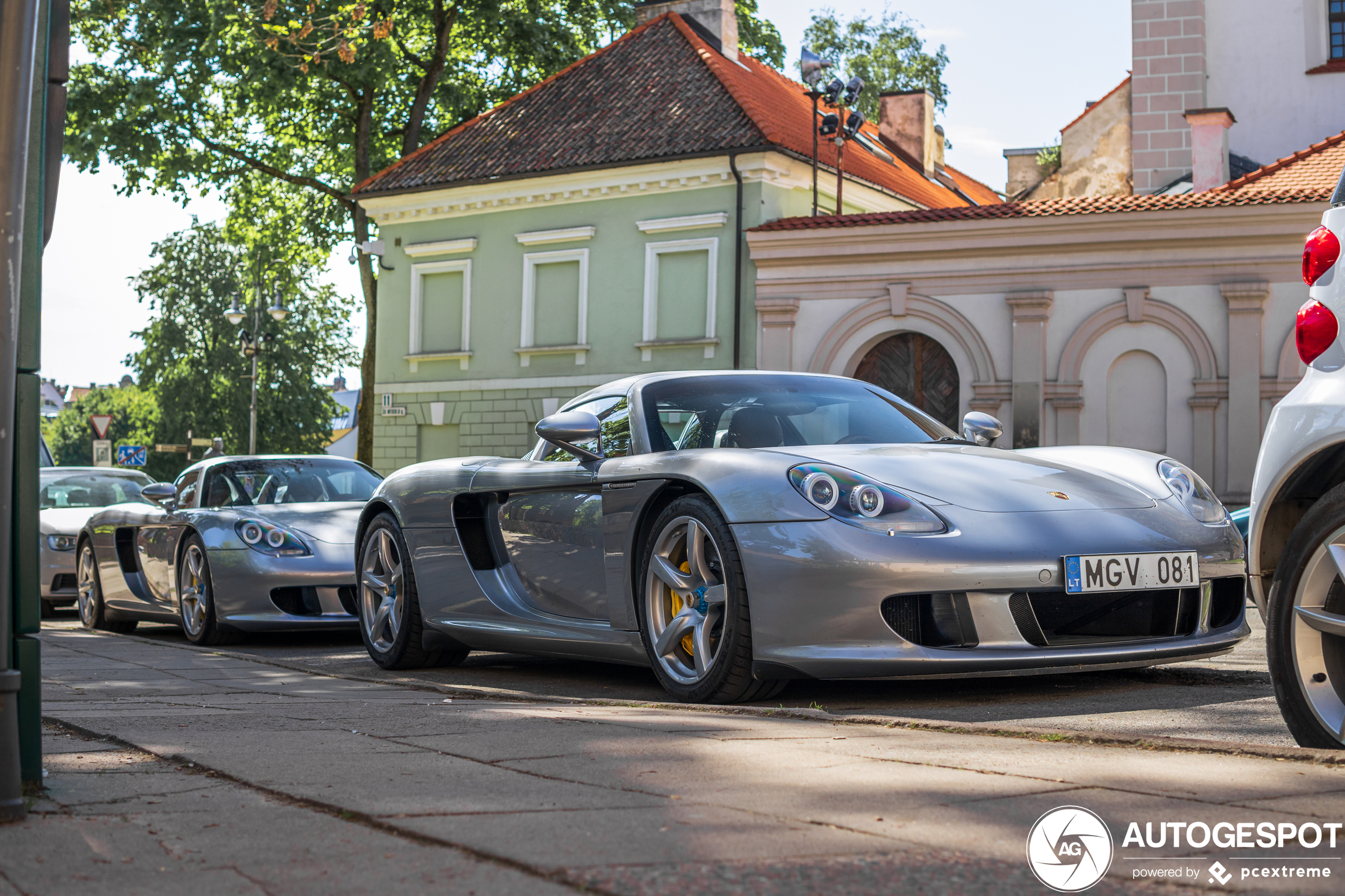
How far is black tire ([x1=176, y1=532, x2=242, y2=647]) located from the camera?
9.62 metres

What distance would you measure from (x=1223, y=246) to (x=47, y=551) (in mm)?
16137

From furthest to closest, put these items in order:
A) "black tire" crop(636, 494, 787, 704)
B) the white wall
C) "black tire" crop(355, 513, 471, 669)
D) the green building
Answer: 1. the white wall
2. the green building
3. "black tire" crop(355, 513, 471, 669)
4. "black tire" crop(636, 494, 787, 704)

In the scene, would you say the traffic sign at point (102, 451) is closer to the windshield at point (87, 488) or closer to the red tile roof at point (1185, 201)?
the red tile roof at point (1185, 201)

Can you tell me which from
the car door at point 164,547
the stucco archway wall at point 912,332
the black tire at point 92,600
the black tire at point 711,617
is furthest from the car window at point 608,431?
the stucco archway wall at point 912,332

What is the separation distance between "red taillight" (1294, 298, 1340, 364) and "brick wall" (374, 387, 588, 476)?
2376cm

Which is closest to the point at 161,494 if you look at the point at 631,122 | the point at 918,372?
the point at 918,372

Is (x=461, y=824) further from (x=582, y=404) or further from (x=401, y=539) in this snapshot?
(x=401, y=539)

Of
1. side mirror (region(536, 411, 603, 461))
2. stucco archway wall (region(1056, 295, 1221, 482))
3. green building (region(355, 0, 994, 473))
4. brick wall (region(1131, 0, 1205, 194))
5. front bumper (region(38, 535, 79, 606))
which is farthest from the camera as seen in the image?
brick wall (region(1131, 0, 1205, 194))

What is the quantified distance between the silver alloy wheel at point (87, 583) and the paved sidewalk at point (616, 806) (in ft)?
24.9

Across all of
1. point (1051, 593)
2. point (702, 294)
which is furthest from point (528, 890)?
point (702, 294)

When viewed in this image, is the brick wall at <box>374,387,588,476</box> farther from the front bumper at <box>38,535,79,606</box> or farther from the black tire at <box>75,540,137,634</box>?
the black tire at <box>75,540,137,634</box>

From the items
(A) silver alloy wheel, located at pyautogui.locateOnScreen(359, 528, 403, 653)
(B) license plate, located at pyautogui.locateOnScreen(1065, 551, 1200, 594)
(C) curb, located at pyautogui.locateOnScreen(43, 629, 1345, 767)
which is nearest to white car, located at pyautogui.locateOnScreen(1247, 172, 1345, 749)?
(C) curb, located at pyautogui.locateOnScreen(43, 629, 1345, 767)

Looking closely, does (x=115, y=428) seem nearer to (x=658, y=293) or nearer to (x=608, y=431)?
(x=658, y=293)

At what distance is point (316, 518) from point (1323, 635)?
292 inches
